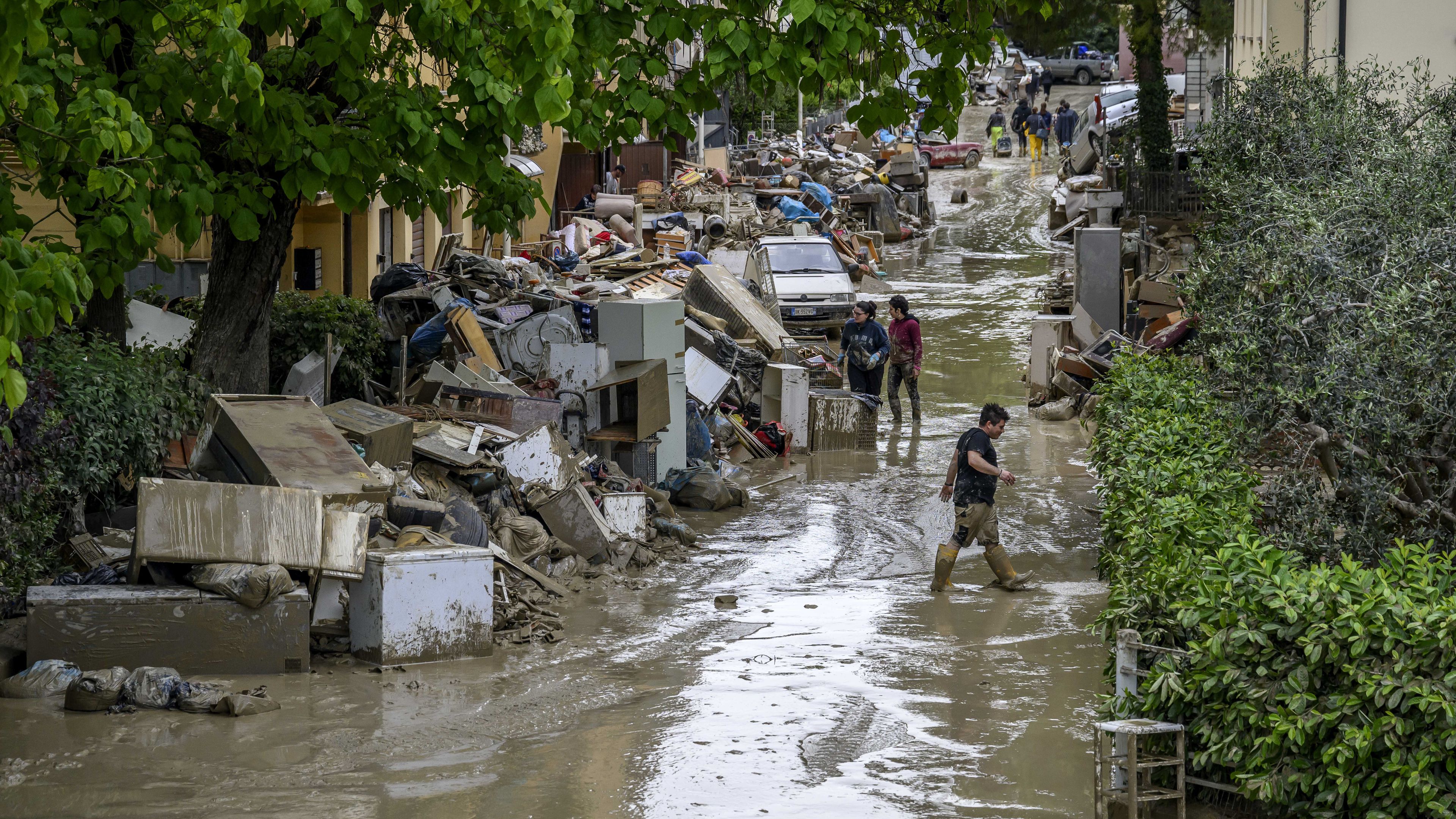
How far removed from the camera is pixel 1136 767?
19.0 feet

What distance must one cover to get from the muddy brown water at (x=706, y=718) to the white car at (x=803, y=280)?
11.8 metres

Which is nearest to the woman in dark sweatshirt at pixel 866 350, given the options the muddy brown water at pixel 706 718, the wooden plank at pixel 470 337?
the muddy brown water at pixel 706 718

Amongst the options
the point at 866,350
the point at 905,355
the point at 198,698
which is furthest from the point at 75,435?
the point at 905,355

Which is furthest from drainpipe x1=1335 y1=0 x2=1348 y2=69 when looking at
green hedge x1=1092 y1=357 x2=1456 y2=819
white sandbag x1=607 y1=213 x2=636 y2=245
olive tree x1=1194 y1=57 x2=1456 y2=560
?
white sandbag x1=607 y1=213 x2=636 y2=245

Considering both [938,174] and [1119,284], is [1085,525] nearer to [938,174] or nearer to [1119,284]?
[1119,284]

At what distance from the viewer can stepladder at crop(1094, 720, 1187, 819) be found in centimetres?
583

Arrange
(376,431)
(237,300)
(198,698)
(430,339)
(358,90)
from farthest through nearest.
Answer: (430,339) → (237,300) → (376,431) → (358,90) → (198,698)

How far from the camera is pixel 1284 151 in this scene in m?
13.0

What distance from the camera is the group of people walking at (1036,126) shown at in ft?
166

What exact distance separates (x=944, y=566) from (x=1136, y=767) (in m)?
4.86

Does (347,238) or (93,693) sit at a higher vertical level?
(347,238)

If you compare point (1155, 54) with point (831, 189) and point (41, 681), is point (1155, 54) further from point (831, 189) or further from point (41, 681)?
point (41, 681)

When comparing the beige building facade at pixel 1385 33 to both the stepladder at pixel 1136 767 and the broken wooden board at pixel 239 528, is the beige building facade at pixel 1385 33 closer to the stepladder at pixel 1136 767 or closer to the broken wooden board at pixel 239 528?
the stepladder at pixel 1136 767

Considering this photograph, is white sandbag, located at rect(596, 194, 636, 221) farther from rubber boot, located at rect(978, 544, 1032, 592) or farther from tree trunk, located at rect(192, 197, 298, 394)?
rubber boot, located at rect(978, 544, 1032, 592)
